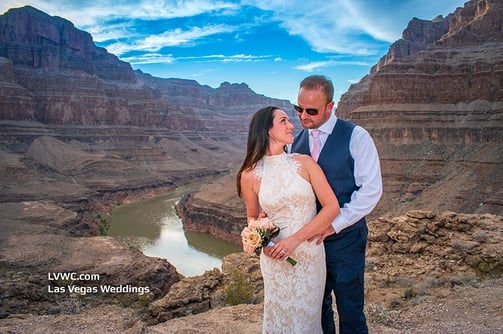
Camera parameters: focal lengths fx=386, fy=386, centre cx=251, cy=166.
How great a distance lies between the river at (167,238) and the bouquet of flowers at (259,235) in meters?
19.9

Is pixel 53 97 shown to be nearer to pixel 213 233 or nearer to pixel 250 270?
pixel 213 233

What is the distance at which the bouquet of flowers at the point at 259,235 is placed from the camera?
3.17 meters

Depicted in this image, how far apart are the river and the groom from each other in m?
19.6

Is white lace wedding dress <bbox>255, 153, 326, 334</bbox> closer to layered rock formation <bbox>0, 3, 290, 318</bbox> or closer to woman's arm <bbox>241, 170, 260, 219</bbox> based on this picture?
woman's arm <bbox>241, 170, 260, 219</bbox>

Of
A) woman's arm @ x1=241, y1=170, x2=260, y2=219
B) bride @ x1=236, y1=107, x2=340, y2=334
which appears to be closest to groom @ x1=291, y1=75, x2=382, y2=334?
bride @ x1=236, y1=107, x2=340, y2=334

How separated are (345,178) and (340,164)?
0.14 m

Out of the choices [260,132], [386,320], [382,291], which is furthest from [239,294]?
[260,132]

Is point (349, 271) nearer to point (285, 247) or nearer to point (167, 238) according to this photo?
point (285, 247)

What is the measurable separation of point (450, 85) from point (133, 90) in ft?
240

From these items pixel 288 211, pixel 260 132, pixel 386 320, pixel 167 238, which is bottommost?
pixel 167 238

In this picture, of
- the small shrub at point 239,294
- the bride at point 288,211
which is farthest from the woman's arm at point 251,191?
the small shrub at point 239,294

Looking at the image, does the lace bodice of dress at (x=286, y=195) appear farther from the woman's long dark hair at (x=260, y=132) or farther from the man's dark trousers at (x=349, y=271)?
the man's dark trousers at (x=349, y=271)

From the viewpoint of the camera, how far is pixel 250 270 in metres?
10.6

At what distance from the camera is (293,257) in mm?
3369
